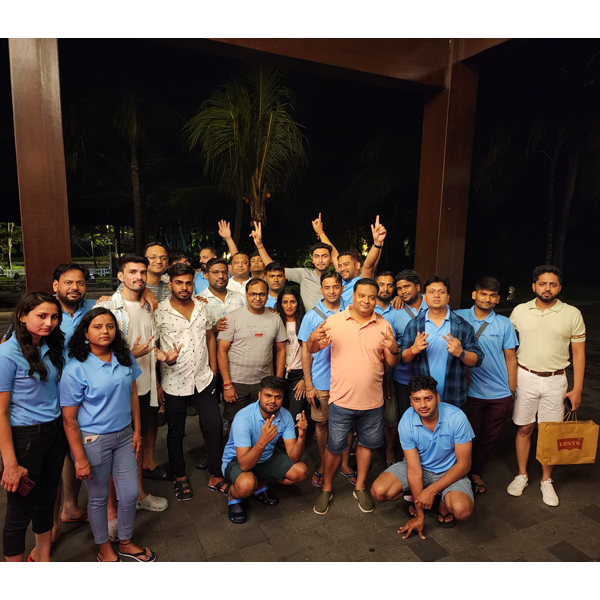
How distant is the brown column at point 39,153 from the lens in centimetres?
295

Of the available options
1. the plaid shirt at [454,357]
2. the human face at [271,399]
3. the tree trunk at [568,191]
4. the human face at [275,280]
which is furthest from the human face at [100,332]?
the tree trunk at [568,191]

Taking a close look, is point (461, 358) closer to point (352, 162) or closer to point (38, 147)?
point (38, 147)

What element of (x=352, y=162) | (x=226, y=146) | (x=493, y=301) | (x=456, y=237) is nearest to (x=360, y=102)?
(x=352, y=162)

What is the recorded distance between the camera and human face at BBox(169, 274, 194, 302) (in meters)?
3.40

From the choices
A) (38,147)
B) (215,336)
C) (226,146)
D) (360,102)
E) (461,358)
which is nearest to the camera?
(38,147)

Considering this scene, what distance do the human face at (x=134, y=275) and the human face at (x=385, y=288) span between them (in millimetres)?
2056

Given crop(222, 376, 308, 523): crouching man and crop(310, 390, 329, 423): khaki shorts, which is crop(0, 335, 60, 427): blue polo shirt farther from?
crop(310, 390, 329, 423): khaki shorts

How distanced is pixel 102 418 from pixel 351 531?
190cm

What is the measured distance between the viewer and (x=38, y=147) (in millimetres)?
3010

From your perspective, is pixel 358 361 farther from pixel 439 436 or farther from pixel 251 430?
pixel 251 430

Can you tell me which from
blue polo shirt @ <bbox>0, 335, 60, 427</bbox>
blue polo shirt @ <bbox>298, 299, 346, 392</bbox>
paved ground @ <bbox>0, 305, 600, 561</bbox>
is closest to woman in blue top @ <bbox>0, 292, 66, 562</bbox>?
blue polo shirt @ <bbox>0, 335, 60, 427</bbox>

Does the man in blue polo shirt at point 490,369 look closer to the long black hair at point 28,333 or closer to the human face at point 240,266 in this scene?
the human face at point 240,266

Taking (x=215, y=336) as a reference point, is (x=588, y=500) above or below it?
below

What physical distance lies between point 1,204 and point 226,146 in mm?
10571
